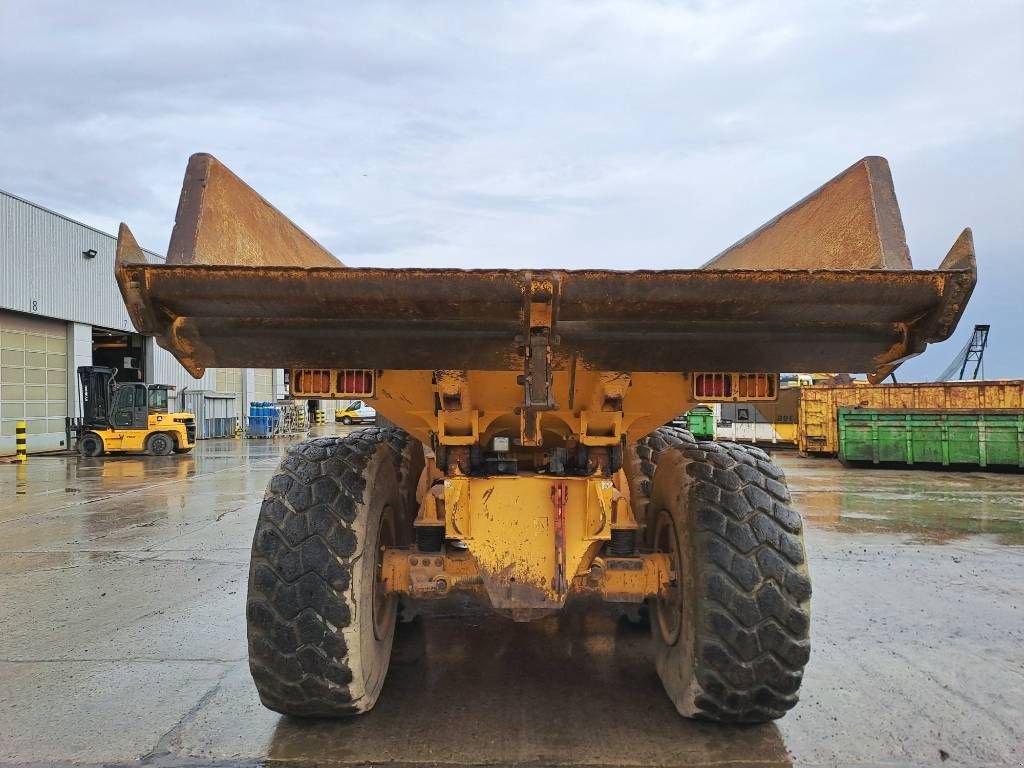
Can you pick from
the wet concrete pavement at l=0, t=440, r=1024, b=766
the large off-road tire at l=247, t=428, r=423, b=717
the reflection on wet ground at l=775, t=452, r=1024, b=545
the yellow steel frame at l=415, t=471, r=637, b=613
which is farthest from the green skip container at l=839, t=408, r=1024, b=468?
the large off-road tire at l=247, t=428, r=423, b=717

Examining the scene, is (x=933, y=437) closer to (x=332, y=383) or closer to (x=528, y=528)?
(x=528, y=528)

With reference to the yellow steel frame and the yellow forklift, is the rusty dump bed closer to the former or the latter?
the yellow steel frame

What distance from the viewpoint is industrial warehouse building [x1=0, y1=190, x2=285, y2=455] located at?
2194cm

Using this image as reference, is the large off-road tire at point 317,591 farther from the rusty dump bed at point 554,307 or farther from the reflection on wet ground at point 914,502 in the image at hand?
the reflection on wet ground at point 914,502

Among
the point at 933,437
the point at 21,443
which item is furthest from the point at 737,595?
the point at 21,443

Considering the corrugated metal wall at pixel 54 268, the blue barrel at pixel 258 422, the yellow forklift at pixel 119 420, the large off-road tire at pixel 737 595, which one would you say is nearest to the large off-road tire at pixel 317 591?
the large off-road tire at pixel 737 595

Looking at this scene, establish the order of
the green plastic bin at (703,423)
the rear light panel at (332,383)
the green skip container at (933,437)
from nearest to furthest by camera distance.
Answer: the rear light panel at (332,383), the green skip container at (933,437), the green plastic bin at (703,423)

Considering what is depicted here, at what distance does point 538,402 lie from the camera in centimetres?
234

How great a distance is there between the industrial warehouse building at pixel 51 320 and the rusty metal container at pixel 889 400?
21.2m

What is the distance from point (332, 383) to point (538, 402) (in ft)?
3.01

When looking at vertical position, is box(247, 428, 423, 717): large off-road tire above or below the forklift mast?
below

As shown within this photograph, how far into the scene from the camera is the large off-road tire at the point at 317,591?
9.46 feet

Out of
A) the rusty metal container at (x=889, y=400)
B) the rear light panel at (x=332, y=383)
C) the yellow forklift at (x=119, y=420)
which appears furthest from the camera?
the yellow forklift at (x=119, y=420)

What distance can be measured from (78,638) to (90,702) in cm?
125
